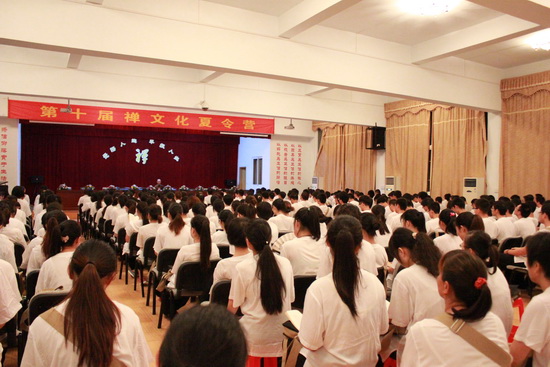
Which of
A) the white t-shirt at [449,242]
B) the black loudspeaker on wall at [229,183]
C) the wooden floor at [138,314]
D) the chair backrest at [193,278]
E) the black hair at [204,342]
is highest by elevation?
the black loudspeaker on wall at [229,183]

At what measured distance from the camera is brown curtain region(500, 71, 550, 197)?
8344 millimetres

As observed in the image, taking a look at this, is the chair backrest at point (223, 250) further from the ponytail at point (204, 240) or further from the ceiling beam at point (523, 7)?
the ceiling beam at point (523, 7)

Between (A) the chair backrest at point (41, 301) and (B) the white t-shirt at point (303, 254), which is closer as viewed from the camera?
(A) the chair backrest at point (41, 301)

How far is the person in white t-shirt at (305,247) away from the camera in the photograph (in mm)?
3373

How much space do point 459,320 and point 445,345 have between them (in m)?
0.10

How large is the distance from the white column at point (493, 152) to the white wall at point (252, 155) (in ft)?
24.7

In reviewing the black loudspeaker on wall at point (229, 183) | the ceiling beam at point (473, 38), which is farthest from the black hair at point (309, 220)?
the black loudspeaker on wall at point (229, 183)

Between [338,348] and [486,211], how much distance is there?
4.57m

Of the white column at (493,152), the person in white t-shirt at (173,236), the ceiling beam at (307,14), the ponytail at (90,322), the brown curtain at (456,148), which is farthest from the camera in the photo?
the brown curtain at (456,148)

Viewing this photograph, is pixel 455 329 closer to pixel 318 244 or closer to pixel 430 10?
pixel 318 244

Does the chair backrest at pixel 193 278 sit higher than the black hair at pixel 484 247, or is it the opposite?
the black hair at pixel 484 247

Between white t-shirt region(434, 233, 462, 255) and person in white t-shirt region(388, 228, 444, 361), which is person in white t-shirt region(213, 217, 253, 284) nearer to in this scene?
person in white t-shirt region(388, 228, 444, 361)

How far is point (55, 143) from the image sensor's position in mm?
15336

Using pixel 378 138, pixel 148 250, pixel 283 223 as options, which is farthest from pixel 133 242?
pixel 378 138
